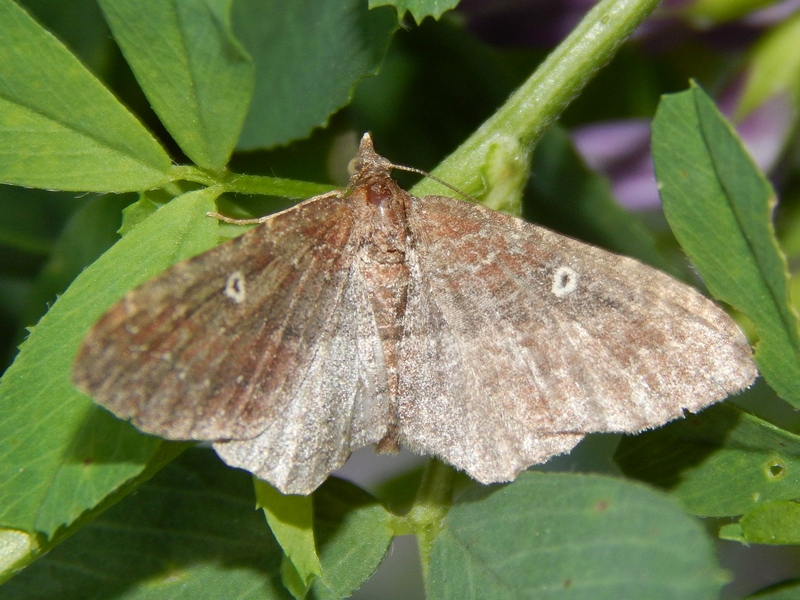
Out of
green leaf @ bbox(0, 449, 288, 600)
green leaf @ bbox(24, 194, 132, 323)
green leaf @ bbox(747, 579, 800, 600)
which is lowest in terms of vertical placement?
green leaf @ bbox(747, 579, 800, 600)

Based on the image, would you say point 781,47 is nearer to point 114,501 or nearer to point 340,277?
point 340,277

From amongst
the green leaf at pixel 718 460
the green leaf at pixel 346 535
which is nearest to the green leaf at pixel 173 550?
the green leaf at pixel 346 535

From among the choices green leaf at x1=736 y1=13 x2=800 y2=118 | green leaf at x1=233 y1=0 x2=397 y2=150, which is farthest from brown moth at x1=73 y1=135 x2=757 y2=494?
green leaf at x1=736 y1=13 x2=800 y2=118

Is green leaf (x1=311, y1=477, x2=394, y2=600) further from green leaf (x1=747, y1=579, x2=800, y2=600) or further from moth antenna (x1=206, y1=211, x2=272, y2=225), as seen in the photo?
green leaf (x1=747, y1=579, x2=800, y2=600)

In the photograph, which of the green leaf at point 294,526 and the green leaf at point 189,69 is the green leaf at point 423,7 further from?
the green leaf at point 294,526

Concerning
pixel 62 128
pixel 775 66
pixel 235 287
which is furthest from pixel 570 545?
pixel 775 66

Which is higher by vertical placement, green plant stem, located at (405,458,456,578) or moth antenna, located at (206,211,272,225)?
moth antenna, located at (206,211,272,225)

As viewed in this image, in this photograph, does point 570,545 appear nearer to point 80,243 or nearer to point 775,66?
point 80,243
